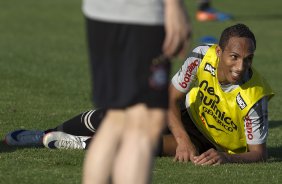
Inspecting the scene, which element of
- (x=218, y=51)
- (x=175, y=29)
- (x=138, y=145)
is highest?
(x=175, y=29)

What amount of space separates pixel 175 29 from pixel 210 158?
8.77ft

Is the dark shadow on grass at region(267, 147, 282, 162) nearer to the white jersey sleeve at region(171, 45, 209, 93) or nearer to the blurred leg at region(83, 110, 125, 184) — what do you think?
the white jersey sleeve at region(171, 45, 209, 93)

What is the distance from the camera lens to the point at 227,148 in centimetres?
755

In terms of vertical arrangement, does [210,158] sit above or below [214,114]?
below

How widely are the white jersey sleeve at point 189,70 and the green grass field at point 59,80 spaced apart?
0.65m

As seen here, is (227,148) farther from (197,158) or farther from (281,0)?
(281,0)

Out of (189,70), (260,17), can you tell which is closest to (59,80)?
(189,70)

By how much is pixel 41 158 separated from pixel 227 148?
151 centimetres

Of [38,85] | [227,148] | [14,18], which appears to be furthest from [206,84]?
[14,18]

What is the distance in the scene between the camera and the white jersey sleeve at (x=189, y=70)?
24.6 feet

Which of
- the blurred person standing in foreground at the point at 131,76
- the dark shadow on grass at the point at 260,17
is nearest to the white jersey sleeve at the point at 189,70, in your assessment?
the blurred person standing in foreground at the point at 131,76

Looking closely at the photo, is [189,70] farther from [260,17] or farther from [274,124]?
[260,17]

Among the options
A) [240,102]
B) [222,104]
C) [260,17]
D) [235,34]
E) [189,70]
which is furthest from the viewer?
[260,17]

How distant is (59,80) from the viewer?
1213 cm
